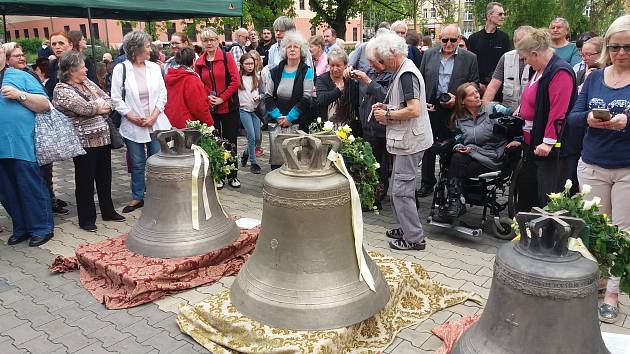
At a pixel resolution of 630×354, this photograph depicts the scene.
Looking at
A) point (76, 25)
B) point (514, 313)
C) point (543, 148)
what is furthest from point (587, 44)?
point (76, 25)

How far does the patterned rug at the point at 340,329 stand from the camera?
10.3 feet

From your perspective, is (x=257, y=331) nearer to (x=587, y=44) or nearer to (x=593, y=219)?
(x=593, y=219)

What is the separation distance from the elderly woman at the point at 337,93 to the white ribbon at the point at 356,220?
2943 mm

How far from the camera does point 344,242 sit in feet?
11.0

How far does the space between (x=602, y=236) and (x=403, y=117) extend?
80.4 inches

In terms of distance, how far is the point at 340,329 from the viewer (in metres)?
3.20

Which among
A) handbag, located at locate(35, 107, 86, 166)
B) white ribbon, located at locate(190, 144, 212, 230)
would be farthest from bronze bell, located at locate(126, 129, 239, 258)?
handbag, located at locate(35, 107, 86, 166)

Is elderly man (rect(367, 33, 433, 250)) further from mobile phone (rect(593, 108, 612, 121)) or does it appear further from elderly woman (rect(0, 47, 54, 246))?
elderly woman (rect(0, 47, 54, 246))

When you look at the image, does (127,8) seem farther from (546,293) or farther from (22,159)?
(546,293)

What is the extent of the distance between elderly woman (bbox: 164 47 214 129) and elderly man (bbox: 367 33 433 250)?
2762 millimetres

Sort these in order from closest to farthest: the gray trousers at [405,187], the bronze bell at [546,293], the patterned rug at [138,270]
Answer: the bronze bell at [546,293], the patterned rug at [138,270], the gray trousers at [405,187]

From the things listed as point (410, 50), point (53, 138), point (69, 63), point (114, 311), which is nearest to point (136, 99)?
point (69, 63)

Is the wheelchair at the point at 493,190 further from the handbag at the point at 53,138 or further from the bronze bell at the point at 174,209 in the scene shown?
the handbag at the point at 53,138

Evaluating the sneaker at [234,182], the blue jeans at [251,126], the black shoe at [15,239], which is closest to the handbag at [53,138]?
the black shoe at [15,239]
